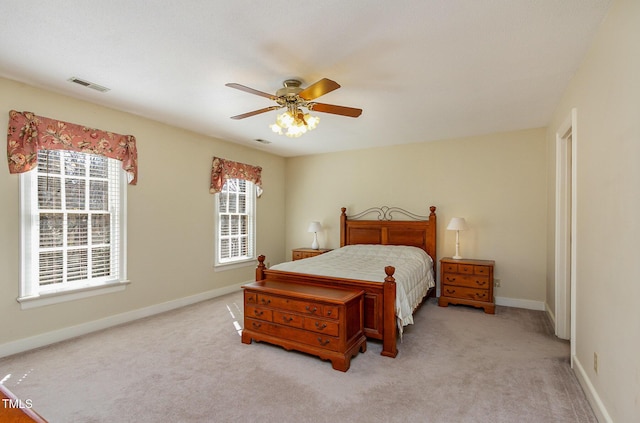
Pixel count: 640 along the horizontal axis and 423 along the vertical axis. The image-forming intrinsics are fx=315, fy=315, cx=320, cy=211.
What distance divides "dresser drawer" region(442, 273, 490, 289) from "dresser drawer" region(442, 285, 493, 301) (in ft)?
0.18

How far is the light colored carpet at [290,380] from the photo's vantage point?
213 cm

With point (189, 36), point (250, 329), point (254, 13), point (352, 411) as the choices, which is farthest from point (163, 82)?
point (352, 411)

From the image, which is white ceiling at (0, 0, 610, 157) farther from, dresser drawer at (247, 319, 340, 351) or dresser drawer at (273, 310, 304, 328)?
dresser drawer at (247, 319, 340, 351)

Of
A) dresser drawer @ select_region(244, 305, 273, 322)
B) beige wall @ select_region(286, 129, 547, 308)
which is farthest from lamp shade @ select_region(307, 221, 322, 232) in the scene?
dresser drawer @ select_region(244, 305, 273, 322)

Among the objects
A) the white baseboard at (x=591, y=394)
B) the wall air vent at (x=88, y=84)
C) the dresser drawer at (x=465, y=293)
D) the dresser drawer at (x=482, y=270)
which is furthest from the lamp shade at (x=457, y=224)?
the wall air vent at (x=88, y=84)

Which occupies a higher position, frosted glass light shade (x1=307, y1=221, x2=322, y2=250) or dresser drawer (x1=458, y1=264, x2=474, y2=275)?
frosted glass light shade (x1=307, y1=221, x2=322, y2=250)

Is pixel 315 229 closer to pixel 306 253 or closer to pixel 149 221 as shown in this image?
pixel 306 253

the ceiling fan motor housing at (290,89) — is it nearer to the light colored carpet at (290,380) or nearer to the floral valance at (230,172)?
the light colored carpet at (290,380)

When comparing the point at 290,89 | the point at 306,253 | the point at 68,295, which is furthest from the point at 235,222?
the point at 290,89

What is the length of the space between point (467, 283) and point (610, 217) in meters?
2.74

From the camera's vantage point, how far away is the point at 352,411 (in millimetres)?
2145

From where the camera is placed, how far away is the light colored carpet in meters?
2.13

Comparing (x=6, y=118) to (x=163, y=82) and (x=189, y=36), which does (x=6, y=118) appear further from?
(x=189, y=36)

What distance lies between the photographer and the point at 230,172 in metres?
5.30
